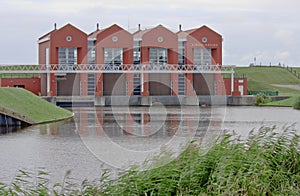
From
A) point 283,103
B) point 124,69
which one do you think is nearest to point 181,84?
point 124,69

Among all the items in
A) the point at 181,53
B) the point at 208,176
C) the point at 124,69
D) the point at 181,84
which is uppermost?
the point at 181,53

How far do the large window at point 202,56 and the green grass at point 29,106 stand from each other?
25023 millimetres

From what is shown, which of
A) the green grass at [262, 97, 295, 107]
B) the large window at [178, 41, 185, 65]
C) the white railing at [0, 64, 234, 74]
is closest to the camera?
the green grass at [262, 97, 295, 107]

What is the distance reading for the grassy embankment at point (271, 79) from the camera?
70.4 m

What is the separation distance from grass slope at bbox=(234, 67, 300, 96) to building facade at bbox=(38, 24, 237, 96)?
1170 centimetres

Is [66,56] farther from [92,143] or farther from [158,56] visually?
[92,143]

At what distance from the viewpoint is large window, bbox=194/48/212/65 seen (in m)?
61.0

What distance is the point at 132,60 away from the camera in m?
59.2

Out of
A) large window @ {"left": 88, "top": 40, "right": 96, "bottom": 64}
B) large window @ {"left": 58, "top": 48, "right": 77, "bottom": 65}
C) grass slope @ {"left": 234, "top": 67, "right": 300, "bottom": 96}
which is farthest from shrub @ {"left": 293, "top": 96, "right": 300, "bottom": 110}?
large window @ {"left": 58, "top": 48, "right": 77, "bottom": 65}

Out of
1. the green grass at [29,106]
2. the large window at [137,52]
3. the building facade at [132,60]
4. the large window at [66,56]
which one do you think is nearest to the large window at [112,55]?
the building facade at [132,60]

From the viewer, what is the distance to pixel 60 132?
27.1 m

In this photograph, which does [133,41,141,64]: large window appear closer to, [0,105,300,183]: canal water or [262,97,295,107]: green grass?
[262,97,295,107]: green grass

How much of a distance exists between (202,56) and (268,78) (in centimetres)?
2470

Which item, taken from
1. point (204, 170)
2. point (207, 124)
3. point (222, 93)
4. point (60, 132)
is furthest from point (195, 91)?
point (204, 170)
